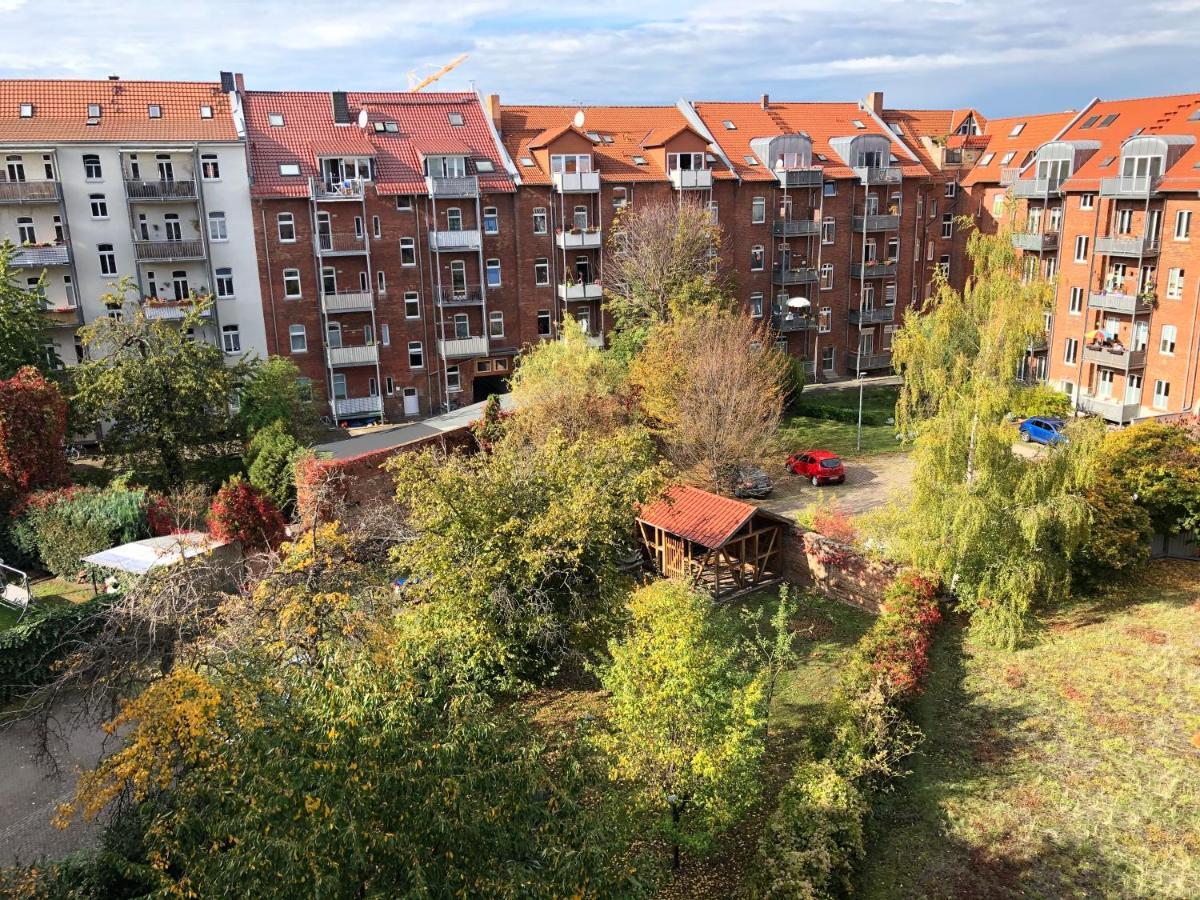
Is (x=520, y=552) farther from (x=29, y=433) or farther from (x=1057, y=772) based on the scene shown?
(x=29, y=433)

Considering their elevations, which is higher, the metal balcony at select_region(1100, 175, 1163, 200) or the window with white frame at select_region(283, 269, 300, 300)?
the metal balcony at select_region(1100, 175, 1163, 200)

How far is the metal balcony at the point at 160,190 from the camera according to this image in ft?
136

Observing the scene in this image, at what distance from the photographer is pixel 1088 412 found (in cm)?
4516

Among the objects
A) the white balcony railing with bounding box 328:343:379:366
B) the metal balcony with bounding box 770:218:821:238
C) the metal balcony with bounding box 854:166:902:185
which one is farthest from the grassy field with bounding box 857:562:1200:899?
the metal balcony with bounding box 854:166:902:185

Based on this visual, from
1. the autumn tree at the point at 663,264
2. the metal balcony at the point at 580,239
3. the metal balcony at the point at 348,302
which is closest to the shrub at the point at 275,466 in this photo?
the metal balcony at the point at 348,302

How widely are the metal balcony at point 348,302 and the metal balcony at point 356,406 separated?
4.53 m

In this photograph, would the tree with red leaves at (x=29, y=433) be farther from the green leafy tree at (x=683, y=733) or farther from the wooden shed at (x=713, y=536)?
the green leafy tree at (x=683, y=733)

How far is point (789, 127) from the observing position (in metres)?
55.4

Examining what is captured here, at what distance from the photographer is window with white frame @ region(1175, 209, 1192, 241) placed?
3962 cm

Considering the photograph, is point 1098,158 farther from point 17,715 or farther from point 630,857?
point 17,715

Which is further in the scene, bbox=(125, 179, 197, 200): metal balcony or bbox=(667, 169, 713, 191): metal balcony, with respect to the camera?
bbox=(667, 169, 713, 191): metal balcony

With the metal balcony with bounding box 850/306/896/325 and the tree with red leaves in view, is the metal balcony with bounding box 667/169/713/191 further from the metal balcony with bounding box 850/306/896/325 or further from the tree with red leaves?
the tree with red leaves

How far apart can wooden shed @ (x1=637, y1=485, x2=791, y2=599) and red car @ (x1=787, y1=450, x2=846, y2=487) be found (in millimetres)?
7939

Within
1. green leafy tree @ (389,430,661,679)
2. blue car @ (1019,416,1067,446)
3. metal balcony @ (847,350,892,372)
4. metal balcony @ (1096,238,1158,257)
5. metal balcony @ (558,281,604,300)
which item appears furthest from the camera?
metal balcony @ (847,350,892,372)
